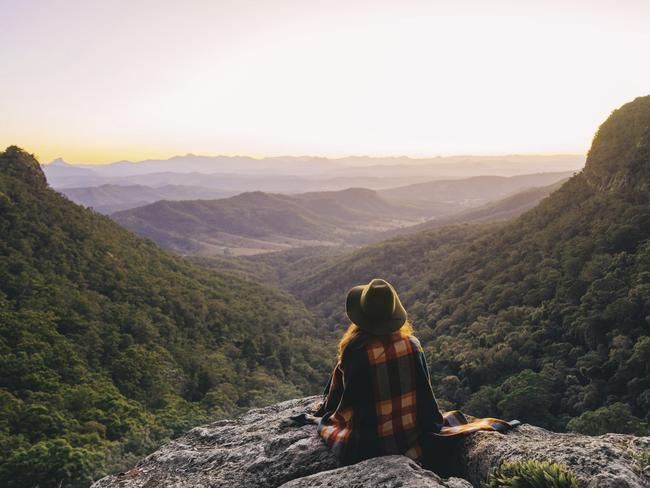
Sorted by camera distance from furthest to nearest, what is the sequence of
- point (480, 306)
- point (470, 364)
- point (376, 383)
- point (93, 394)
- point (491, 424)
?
point (480, 306) < point (470, 364) < point (93, 394) < point (491, 424) < point (376, 383)

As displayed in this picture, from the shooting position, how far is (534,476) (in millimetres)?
4359

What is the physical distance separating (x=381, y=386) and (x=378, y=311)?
3.11 feet

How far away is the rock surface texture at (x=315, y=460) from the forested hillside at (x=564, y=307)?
20.8m

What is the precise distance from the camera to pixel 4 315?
3428 centimetres

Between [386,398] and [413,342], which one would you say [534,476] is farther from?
[413,342]

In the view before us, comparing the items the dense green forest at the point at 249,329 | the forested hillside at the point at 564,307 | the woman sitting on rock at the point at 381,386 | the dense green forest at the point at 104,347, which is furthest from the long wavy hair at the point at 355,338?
the dense green forest at the point at 104,347

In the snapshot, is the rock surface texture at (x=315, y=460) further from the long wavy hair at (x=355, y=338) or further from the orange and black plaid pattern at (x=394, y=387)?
the long wavy hair at (x=355, y=338)

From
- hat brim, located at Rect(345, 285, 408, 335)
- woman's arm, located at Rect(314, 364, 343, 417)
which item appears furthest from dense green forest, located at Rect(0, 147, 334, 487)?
hat brim, located at Rect(345, 285, 408, 335)

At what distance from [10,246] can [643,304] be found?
53.5 metres

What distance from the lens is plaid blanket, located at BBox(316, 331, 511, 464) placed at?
17.8 ft

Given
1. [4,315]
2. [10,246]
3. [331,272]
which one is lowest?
[331,272]

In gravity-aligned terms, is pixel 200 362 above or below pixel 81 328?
below

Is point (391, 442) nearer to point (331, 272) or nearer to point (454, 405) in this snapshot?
point (454, 405)

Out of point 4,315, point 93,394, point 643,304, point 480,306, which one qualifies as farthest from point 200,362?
point 643,304
